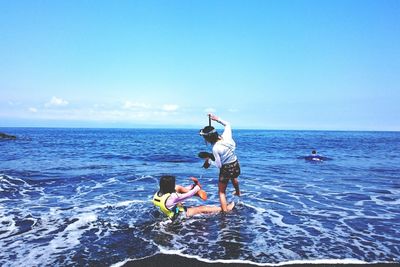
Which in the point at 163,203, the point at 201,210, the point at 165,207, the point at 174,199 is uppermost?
the point at 174,199

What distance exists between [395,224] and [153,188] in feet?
29.2

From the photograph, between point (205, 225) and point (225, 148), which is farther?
point (225, 148)

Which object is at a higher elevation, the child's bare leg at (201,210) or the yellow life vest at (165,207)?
the yellow life vest at (165,207)

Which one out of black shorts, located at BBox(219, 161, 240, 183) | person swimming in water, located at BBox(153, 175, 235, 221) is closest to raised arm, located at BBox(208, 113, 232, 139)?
black shorts, located at BBox(219, 161, 240, 183)

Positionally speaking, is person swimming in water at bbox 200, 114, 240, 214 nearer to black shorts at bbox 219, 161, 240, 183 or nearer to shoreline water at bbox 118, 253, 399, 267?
black shorts at bbox 219, 161, 240, 183

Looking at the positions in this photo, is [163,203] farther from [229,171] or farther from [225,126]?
[225,126]

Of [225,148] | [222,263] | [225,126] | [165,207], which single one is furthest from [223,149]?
[222,263]

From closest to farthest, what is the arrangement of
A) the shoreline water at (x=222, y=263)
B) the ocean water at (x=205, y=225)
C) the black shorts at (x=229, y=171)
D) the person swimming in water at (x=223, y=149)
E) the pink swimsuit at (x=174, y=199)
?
the shoreline water at (x=222, y=263) → the ocean water at (x=205, y=225) → the pink swimsuit at (x=174, y=199) → the person swimming in water at (x=223, y=149) → the black shorts at (x=229, y=171)

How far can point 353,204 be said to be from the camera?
32.3 ft

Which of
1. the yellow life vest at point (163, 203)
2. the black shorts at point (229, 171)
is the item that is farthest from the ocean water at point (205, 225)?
the black shorts at point (229, 171)

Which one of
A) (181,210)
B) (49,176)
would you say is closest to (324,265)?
(181,210)

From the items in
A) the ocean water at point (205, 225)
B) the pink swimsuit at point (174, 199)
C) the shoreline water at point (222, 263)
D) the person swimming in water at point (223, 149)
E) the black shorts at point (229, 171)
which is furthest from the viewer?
the black shorts at point (229, 171)

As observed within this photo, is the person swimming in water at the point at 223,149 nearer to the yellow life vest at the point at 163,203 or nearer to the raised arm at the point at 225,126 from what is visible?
the raised arm at the point at 225,126

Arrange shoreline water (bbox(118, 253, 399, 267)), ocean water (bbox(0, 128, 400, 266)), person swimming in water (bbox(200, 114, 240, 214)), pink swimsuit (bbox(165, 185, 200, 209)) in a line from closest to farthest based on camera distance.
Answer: shoreline water (bbox(118, 253, 399, 267)) < ocean water (bbox(0, 128, 400, 266)) < pink swimsuit (bbox(165, 185, 200, 209)) < person swimming in water (bbox(200, 114, 240, 214))
